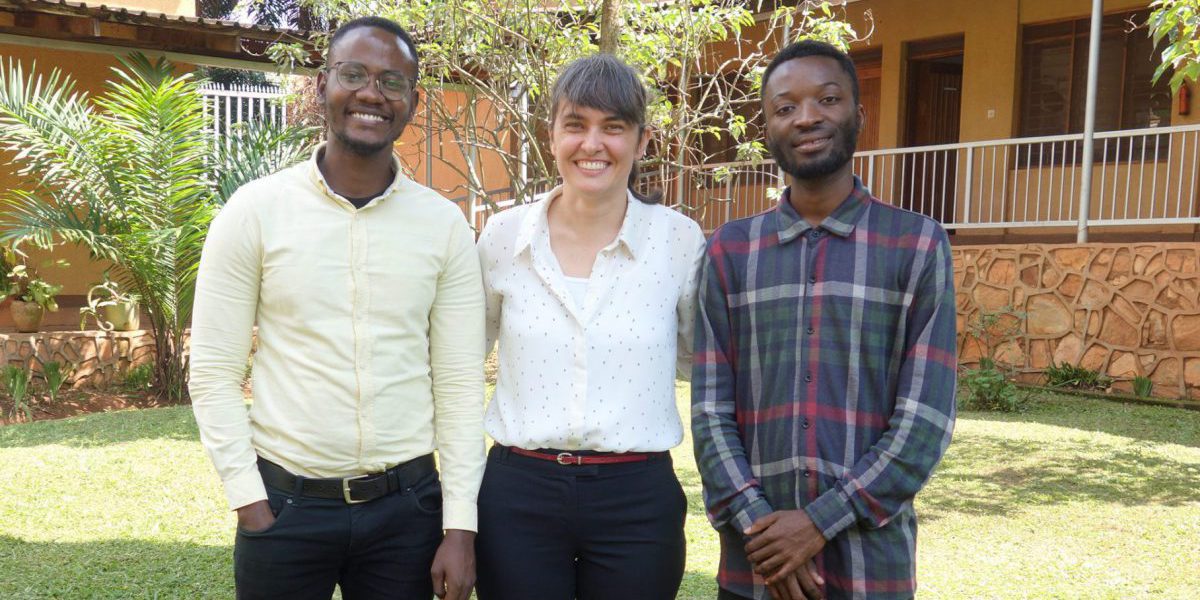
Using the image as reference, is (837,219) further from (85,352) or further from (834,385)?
(85,352)

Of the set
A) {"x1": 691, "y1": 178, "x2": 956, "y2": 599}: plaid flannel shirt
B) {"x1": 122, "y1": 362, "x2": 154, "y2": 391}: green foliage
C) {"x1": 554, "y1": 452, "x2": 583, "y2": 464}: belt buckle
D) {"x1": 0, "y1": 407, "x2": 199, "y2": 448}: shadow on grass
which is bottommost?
{"x1": 0, "y1": 407, "x2": 199, "y2": 448}: shadow on grass

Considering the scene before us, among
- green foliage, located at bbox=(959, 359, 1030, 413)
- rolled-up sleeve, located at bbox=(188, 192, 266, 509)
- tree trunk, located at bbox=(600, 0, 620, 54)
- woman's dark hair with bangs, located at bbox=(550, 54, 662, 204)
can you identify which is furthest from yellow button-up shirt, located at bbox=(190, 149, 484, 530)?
green foliage, located at bbox=(959, 359, 1030, 413)

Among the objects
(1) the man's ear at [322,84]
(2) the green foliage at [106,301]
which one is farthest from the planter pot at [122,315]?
(1) the man's ear at [322,84]

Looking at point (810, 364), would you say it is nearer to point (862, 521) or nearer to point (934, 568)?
point (862, 521)

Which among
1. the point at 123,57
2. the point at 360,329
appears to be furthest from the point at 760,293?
the point at 123,57

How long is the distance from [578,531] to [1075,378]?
8.43 meters

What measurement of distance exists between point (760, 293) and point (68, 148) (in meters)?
8.44

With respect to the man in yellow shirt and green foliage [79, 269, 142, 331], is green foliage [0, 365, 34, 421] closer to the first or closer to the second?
green foliage [79, 269, 142, 331]

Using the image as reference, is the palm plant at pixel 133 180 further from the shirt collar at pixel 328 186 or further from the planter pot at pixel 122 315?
the shirt collar at pixel 328 186

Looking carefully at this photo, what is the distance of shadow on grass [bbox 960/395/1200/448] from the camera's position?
769 cm

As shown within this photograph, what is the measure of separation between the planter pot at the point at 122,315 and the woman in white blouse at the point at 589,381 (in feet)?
27.2

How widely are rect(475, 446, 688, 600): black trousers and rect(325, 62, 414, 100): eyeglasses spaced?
2.97ft

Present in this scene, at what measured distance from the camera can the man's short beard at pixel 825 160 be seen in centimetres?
231

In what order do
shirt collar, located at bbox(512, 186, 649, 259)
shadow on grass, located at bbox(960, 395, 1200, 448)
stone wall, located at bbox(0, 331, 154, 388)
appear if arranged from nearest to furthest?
shirt collar, located at bbox(512, 186, 649, 259) < shadow on grass, located at bbox(960, 395, 1200, 448) < stone wall, located at bbox(0, 331, 154, 388)
